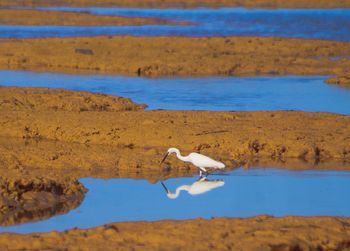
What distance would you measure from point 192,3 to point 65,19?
14105 mm

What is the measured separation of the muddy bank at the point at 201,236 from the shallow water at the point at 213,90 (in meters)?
8.65

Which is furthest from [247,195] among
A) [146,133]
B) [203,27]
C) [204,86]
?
[203,27]

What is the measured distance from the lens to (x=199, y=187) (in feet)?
42.6

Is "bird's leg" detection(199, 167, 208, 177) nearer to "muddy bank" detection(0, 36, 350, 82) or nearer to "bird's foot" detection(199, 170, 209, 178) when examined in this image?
"bird's foot" detection(199, 170, 209, 178)

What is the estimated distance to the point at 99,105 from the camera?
19.0 metres

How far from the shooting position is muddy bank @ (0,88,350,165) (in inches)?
586

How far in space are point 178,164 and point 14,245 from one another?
471 cm

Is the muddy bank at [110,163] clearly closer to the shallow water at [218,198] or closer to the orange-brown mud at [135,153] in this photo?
the orange-brown mud at [135,153]

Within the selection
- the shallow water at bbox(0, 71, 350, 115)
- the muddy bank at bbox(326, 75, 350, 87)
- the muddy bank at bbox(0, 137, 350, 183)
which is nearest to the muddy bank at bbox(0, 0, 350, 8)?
the shallow water at bbox(0, 71, 350, 115)

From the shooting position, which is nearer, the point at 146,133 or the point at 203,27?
the point at 146,133

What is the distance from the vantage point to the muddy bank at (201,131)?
48.9ft

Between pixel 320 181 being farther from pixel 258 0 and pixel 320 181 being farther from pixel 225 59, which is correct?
pixel 258 0

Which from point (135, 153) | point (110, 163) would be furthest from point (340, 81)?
point (110, 163)

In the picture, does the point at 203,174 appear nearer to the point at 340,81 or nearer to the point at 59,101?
the point at 59,101
